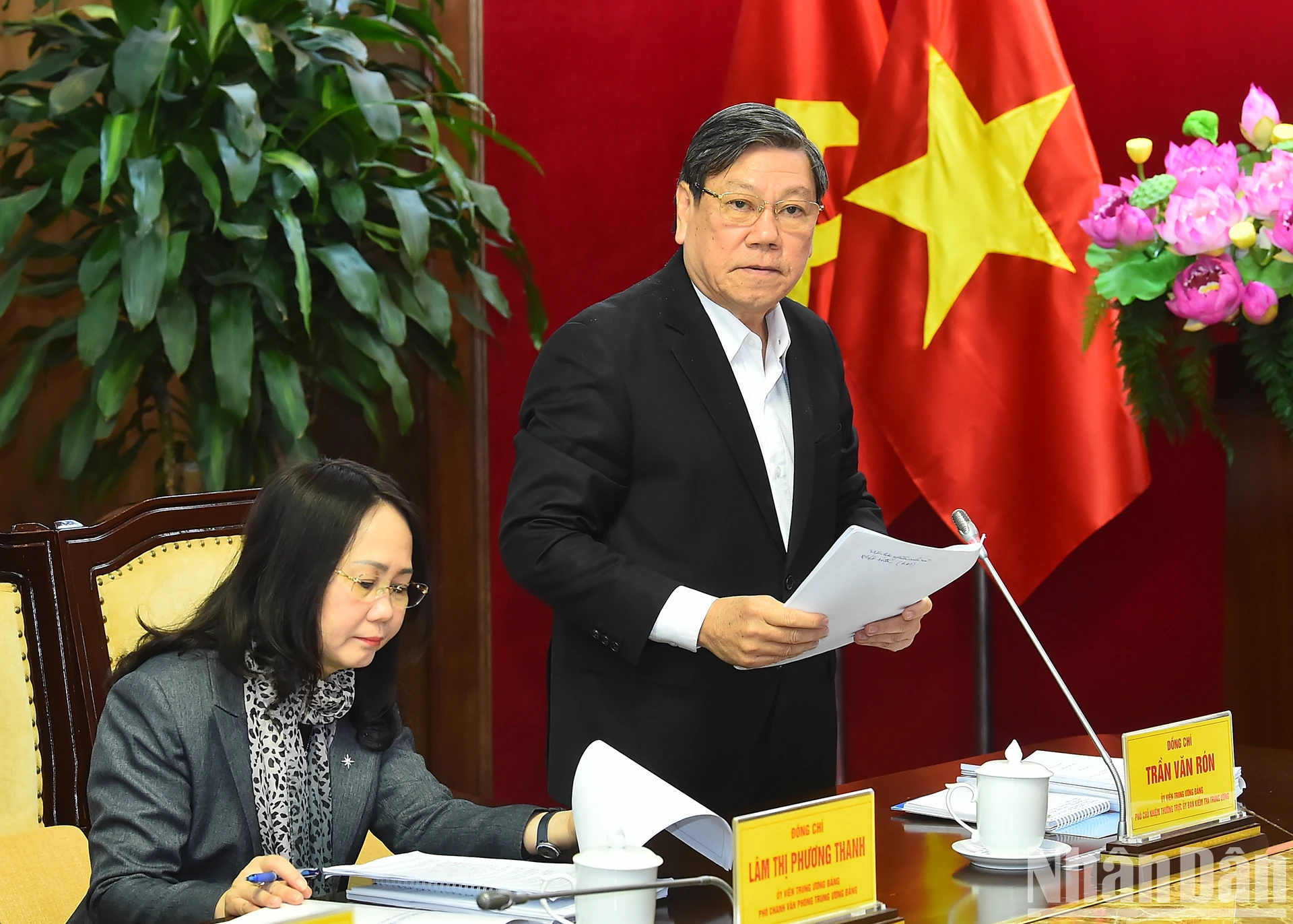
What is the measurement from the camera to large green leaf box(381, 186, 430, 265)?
2.61 metres

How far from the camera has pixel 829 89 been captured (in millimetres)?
2850

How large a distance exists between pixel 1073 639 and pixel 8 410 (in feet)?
6.89

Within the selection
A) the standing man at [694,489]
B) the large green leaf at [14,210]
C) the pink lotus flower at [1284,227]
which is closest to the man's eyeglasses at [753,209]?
the standing man at [694,489]

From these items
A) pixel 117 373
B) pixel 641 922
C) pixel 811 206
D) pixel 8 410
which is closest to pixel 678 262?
pixel 811 206

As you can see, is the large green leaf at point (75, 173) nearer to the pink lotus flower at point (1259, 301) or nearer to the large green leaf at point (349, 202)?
the large green leaf at point (349, 202)

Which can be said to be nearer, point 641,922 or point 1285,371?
point 641,922

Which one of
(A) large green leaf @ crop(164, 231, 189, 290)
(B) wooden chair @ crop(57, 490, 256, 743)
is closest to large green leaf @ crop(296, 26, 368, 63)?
(A) large green leaf @ crop(164, 231, 189, 290)

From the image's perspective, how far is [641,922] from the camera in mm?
1051

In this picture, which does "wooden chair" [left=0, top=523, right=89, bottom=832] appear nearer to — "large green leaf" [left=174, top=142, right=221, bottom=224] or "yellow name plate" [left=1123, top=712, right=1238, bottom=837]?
"large green leaf" [left=174, top=142, right=221, bottom=224]

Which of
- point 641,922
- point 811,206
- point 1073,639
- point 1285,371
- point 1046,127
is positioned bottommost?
point 641,922

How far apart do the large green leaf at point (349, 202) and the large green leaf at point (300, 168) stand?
93 mm

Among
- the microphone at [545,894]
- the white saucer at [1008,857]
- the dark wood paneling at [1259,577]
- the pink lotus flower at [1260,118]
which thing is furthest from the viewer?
the dark wood paneling at [1259,577]

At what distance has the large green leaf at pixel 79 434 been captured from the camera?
255 centimetres

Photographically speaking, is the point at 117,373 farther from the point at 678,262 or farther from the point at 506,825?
the point at 506,825
